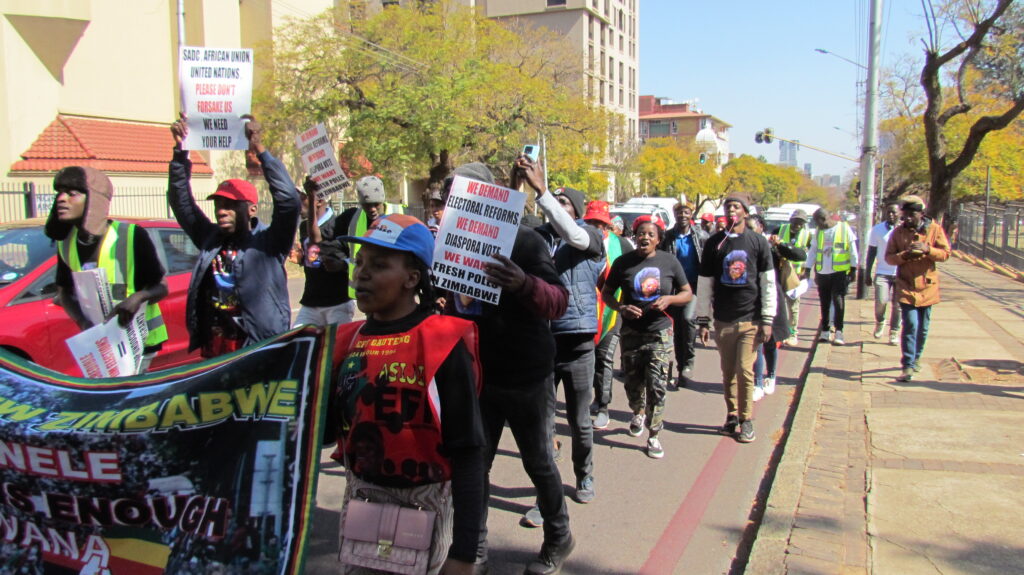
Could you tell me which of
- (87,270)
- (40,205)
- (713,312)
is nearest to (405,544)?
(87,270)

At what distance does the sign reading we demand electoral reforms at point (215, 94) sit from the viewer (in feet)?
14.8

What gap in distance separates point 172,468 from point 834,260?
9.53m

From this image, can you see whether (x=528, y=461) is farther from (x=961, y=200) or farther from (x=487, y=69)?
(x=961, y=200)

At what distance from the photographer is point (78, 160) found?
20.2 m

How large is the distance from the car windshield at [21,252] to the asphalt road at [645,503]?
3075 millimetres

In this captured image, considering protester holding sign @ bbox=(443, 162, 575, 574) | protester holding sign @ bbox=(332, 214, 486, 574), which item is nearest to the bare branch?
protester holding sign @ bbox=(443, 162, 575, 574)

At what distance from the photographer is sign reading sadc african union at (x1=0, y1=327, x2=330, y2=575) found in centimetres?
227

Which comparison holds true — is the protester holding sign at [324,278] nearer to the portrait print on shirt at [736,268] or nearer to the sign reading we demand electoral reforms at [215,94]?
the sign reading we demand electoral reforms at [215,94]

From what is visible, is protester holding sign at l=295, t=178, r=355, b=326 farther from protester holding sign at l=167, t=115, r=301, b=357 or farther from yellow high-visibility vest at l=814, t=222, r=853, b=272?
yellow high-visibility vest at l=814, t=222, r=853, b=272

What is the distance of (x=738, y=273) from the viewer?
20.8 feet

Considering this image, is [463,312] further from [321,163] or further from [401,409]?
[321,163]

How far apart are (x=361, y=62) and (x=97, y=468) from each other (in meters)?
27.0

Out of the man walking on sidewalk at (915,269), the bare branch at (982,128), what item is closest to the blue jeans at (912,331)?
the man walking on sidewalk at (915,269)

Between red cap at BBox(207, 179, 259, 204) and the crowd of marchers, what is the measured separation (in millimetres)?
11
